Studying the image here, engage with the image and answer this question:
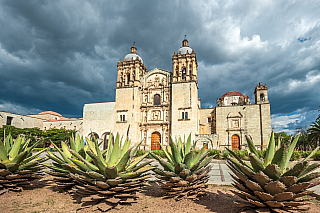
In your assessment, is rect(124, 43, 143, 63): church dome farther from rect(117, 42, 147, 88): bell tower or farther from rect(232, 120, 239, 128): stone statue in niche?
rect(232, 120, 239, 128): stone statue in niche

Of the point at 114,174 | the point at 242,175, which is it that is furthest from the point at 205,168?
the point at 114,174

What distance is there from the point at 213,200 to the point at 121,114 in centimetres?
2448

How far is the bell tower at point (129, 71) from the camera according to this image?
2791 cm

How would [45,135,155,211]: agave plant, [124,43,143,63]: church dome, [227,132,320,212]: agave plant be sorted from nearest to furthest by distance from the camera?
[227,132,320,212]: agave plant
[45,135,155,211]: agave plant
[124,43,143,63]: church dome

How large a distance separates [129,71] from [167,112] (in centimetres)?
824

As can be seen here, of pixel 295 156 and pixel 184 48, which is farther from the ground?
pixel 184 48

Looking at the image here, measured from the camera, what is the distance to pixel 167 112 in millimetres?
26531

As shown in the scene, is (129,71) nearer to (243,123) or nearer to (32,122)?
(243,123)

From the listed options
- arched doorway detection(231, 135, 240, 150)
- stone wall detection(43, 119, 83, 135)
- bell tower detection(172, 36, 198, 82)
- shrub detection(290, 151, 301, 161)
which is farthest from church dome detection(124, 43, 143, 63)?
shrub detection(290, 151, 301, 161)

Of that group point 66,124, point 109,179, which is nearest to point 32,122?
point 66,124

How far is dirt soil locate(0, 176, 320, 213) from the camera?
10.3 ft

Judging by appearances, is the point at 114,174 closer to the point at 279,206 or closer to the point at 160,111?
the point at 279,206

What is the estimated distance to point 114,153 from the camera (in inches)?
124

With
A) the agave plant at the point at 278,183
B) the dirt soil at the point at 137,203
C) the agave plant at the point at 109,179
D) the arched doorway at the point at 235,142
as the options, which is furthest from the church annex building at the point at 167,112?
the agave plant at the point at 278,183
